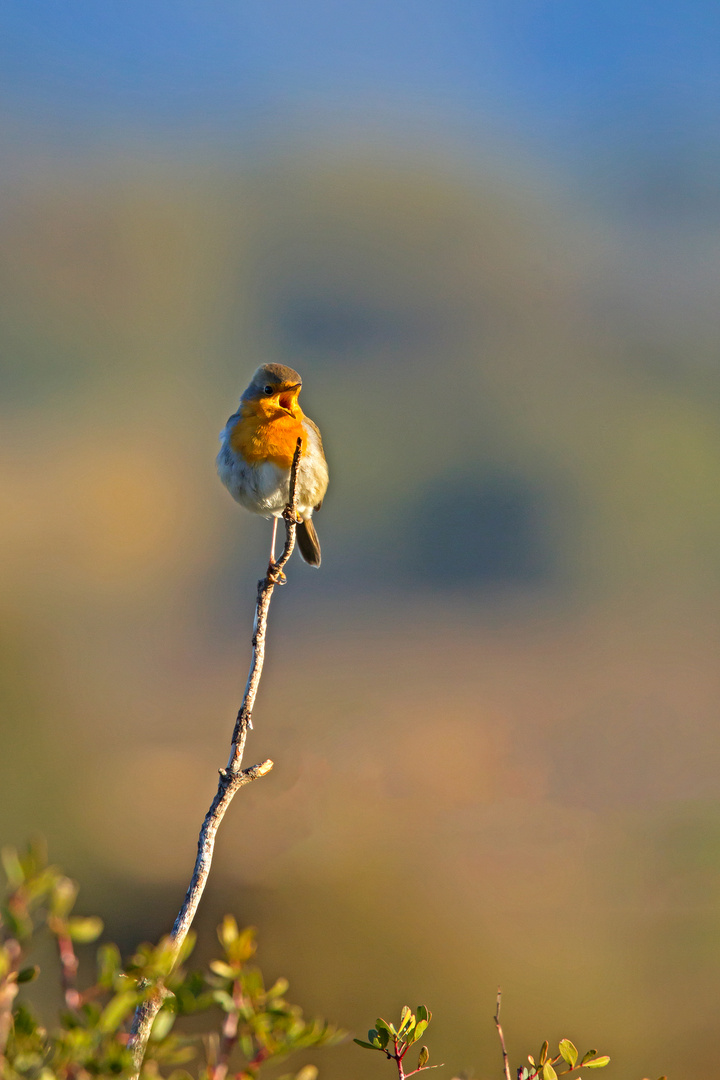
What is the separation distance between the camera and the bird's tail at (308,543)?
5.61 meters

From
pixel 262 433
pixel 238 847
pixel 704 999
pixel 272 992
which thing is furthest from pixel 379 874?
pixel 272 992

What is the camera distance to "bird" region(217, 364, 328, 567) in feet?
15.5

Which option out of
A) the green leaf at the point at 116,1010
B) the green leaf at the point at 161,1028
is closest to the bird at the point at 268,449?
the green leaf at the point at 161,1028

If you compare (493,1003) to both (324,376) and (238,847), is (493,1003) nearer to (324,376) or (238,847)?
(238,847)

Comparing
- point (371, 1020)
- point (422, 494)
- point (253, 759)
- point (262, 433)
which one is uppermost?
point (422, 494)

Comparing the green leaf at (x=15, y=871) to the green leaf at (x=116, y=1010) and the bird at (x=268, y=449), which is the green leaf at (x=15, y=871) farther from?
the bird at (x=268, y=449)

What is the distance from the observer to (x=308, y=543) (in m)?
5.67

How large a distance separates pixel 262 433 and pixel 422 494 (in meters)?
19.0

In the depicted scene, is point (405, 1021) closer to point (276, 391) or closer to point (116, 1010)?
point (116, 1010)

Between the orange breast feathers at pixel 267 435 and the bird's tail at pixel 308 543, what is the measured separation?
0.88 metres

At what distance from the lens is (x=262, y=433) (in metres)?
4.74

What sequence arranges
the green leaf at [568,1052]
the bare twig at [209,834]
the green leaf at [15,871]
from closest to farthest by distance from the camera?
the green leaf at [15,871] < the bare twig at [209,834] < the green leaf at [568,1052]

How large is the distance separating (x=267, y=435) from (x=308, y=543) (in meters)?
1.11

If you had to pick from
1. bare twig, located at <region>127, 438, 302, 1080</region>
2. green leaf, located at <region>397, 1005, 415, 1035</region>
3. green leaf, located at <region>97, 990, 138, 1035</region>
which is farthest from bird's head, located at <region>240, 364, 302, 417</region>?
green leaf, located at <region>97, 990, 138, 1035</region>
